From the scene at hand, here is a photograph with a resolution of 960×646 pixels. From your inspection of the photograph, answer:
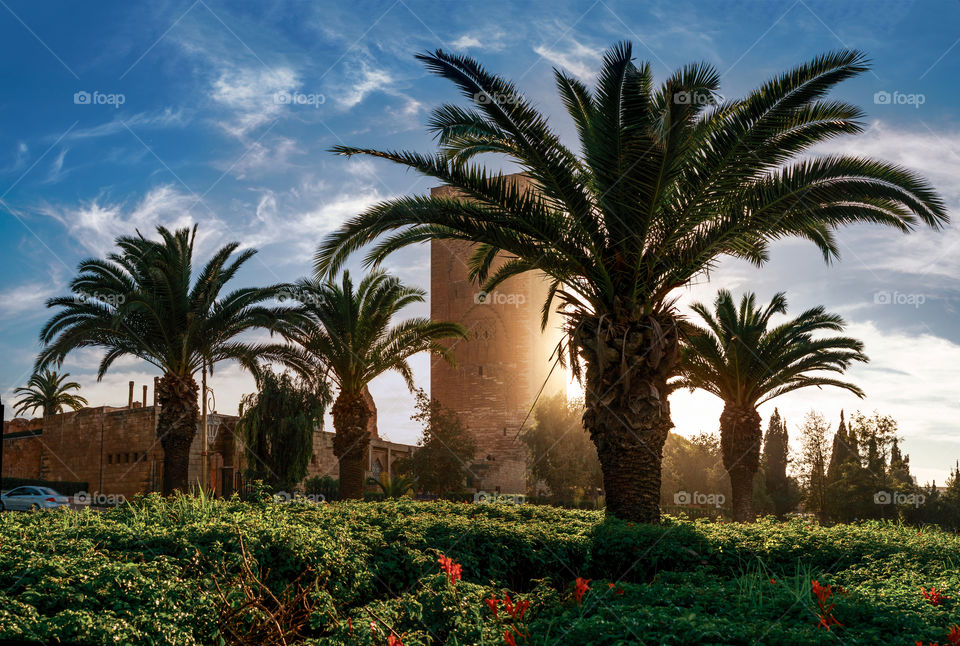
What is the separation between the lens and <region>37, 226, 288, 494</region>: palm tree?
1775 centimetres

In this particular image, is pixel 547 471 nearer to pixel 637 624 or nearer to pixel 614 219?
pixel 614 219

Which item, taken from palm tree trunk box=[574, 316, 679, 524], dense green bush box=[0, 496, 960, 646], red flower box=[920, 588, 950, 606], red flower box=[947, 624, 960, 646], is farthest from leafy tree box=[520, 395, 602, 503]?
red flower box=[947, 624, 960, 646]

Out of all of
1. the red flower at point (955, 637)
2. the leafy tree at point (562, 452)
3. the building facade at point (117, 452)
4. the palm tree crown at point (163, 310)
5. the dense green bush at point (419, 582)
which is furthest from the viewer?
the leafy tree at point (562, 452)

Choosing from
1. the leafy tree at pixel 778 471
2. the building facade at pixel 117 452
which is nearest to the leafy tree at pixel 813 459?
the leafy tree at pixel 778 471

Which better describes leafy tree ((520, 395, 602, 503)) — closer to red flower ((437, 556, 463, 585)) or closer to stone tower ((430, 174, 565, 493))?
stone tower ((430, 174, 565, 493))

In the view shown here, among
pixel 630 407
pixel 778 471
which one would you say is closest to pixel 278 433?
pixel 630 407

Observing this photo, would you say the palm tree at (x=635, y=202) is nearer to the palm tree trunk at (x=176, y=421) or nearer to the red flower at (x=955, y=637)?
the red flower at (x=955, y=637)

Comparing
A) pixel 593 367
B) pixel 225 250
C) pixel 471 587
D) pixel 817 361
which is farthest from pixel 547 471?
pixel 471 587

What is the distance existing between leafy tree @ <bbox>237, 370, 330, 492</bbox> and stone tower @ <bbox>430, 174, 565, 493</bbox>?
Answer: 60.2ft

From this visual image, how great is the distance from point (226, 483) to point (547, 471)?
15.0 m

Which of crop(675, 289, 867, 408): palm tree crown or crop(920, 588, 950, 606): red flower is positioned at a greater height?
crop(675, 289, 867, 408): palm tree crown

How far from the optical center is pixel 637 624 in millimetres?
4246

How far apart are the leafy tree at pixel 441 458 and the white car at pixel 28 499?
16.1 m

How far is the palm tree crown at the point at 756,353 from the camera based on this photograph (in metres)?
19.4
